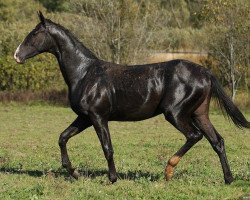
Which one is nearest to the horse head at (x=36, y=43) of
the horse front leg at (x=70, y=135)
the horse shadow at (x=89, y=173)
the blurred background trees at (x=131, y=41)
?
the horse front leg at (x=70, y=135)

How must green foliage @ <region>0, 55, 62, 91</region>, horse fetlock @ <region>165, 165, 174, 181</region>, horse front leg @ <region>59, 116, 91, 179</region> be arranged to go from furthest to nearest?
green foliage @ <region>0, 55, 62, 91</region> < horse front leg @ <region>59, 116, 91, 179</region> < horse fetlock @ <region>165, 165, 174, 181</region>

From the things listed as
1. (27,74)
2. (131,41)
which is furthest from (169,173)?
(27,74)

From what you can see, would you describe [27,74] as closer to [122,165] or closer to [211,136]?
[122,165]

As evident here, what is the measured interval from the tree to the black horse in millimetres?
22587

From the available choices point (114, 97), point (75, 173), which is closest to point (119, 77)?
point (114, 97)

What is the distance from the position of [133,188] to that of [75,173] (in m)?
1.46

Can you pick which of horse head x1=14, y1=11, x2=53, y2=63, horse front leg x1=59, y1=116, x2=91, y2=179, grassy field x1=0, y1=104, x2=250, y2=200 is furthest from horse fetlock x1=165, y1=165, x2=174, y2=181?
horse head x1=14, y1=11, x2=53, y2=63

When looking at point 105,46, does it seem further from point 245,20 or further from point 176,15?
point 176,15

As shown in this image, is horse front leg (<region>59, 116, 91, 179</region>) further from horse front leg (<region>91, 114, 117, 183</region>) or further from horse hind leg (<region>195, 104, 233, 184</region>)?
horse hind leg (<region>195, 104, 233, 184</region>)

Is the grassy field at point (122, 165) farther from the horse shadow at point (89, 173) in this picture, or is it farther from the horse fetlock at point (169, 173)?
the horse fetlock at point (169, 173)

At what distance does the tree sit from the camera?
31.9 m

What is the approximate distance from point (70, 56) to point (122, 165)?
10.0ft

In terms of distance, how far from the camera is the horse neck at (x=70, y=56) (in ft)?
30.7

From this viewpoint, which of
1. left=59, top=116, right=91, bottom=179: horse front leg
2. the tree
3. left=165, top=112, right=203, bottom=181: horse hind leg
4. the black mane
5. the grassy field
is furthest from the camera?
the tree
